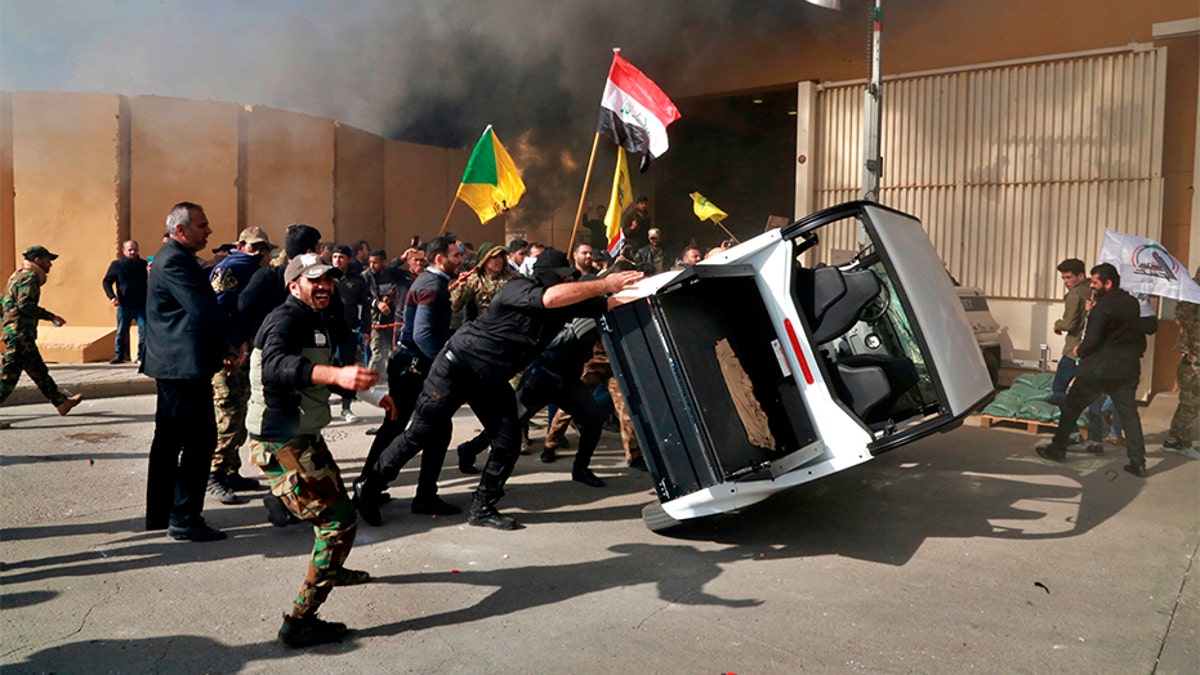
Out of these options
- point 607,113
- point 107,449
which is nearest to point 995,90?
point 607,113

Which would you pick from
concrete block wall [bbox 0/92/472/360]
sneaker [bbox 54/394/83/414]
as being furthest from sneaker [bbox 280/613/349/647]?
concrete block wall [bbox 0/92/472/360]

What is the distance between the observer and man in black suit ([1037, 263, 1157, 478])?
19.2ft

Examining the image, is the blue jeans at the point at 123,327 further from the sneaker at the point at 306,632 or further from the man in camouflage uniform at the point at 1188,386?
the man in camouflage uniform at the point at 1188,386

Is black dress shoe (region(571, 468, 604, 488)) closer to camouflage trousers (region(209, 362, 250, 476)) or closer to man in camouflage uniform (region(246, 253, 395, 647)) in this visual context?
camouflage trousers (region(209, 362, 250, 476))

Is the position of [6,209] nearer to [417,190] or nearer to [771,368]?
Result: [417,190]

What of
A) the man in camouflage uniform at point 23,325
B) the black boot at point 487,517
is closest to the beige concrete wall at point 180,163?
the man in camouflage uniform at point 23,325

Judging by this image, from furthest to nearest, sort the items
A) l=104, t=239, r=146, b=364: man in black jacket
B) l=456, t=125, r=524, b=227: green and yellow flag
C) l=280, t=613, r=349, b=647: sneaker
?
l=104, t=239, r=146, b=364: man in black jacket
l=456, t=125, r=524, b=227: green and yellow flag
l=280, t=613, r=349, b=647: sneaker

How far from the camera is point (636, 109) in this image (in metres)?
8.48

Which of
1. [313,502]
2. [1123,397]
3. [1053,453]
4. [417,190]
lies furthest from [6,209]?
[1123,397]

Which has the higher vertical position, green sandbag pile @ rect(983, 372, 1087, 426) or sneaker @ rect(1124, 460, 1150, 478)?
green sandbag pile @ rect(983, 372, 1087, 426)

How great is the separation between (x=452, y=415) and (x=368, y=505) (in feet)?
2.08

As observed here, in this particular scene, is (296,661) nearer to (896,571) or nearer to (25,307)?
(896,571)

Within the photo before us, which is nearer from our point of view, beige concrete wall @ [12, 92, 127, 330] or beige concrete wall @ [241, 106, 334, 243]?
beige concrete wall @ [12, 92, 127, 330]

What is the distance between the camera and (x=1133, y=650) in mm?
3236
